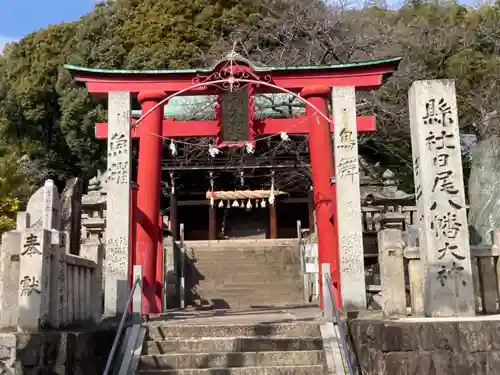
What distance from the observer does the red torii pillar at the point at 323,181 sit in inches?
360

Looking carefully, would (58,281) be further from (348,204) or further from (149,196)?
(348,204)

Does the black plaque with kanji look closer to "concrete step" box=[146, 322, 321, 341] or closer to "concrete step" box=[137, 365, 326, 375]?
"concrete step" box=[146, 322, 321, 341]

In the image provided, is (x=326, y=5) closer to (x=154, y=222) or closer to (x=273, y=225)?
(x=273, y=225)

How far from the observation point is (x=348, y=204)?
8.35 metres

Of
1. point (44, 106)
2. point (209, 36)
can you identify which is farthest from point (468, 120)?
point (44, 106)

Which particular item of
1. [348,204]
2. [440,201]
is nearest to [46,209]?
[348,204]

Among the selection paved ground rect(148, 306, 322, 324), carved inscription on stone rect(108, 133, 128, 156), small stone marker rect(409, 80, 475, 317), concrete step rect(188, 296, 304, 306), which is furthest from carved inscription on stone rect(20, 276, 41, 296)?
concrete step rect(188, 296, 304, 306)

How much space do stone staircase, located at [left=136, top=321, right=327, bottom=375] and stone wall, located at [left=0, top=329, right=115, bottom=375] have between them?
72cm

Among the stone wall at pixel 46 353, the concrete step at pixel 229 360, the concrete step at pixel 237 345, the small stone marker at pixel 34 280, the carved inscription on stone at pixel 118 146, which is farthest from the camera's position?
the carved inscription on stone at pixel 118 146

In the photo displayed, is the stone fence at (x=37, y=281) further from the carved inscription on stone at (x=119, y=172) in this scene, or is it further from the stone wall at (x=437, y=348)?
the stone wall at (x=437, y=348)

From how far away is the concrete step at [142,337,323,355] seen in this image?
648 cm

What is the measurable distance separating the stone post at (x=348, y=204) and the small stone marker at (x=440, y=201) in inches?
49.7

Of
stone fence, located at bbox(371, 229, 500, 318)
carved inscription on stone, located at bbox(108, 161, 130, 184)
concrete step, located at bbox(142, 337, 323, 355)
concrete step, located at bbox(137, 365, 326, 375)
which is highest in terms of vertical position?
carved inscription on stone, located at bbox(108, 161, 130, 184)

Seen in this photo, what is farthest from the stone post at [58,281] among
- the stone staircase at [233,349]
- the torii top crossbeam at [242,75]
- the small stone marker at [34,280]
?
the torii top crossbeam at [242,75]
